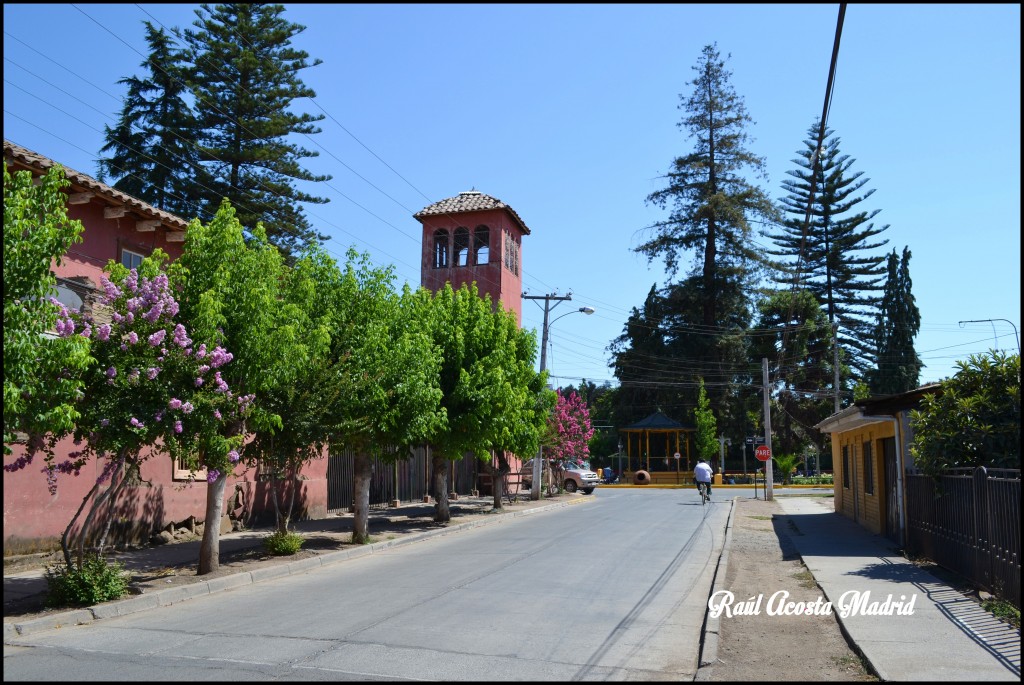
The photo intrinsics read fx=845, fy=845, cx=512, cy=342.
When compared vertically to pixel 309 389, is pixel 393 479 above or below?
below

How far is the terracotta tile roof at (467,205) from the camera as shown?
42688 millimetres

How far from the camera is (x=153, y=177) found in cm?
3403

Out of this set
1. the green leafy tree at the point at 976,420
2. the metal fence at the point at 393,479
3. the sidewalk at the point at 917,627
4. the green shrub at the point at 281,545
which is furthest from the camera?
the metal fence at the point at 393,479

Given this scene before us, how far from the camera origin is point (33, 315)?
8961 mm

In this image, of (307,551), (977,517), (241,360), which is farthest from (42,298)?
(977,517)

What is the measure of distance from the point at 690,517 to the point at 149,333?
1833 centimetres

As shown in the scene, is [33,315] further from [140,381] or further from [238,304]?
[238,304]

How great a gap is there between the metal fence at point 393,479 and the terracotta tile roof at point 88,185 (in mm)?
7643

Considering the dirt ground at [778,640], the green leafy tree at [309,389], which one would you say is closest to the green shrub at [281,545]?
the green leafy tree at [309,389]

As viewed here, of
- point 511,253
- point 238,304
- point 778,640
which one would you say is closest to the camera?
point 778,640

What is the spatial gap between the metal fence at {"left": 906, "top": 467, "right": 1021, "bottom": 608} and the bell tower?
28.8 metres

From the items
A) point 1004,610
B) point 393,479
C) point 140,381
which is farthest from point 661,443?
point 140,381

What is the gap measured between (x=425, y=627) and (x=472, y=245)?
34.6 meters

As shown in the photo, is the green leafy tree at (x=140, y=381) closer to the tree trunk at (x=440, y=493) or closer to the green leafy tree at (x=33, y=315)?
the green leafy tree at (x=33, y=315)
